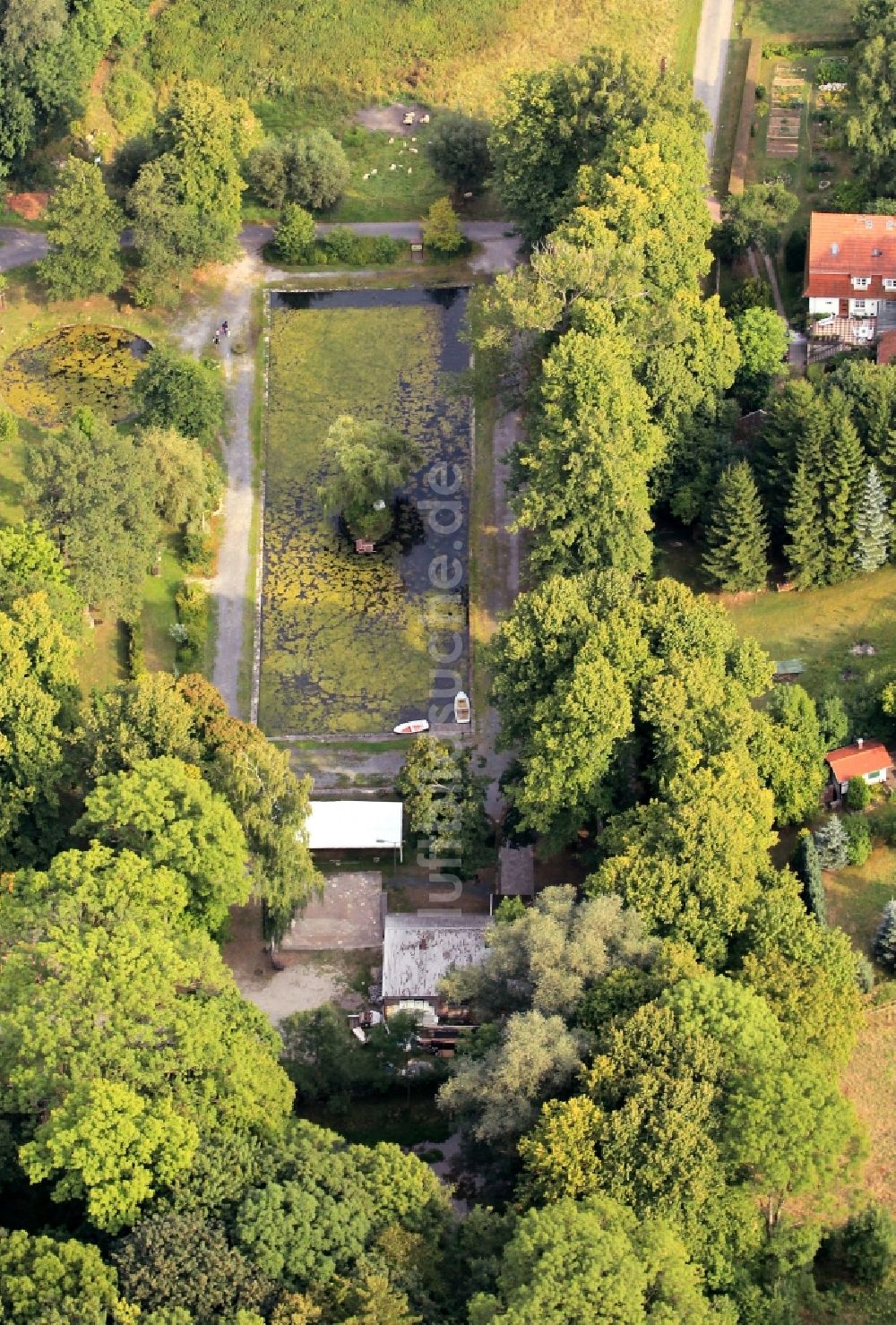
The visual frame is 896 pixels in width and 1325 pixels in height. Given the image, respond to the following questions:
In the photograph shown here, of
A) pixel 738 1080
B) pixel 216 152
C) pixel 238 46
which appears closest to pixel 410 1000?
pixel 738 1080

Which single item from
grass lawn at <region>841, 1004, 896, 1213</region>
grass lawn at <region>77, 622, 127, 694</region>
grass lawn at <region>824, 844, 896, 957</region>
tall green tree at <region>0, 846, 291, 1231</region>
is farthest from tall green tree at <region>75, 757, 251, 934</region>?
grass lawn at <region>841, 1004, 896, 1213</region>

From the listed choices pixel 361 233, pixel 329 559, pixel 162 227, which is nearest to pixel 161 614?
pixel 329 559

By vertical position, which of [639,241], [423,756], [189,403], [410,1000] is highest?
[639,241]

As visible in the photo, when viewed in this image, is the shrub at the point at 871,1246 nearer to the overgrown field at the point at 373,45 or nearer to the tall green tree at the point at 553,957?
the tall green tree at the point at 553,957

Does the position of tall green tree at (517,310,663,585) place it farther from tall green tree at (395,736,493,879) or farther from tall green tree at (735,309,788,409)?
tall green tree at (395,736,493,879)

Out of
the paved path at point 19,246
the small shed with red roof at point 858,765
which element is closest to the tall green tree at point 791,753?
the small shed with red roof at point 858,765

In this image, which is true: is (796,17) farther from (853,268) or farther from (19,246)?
(19,246)

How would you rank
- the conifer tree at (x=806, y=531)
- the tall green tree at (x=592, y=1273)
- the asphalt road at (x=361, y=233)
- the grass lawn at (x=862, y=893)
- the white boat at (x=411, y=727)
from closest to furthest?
1. the tall green tree at (x=592, y=1273)
2. the grass lawn at (x=862, y=893)
3. the white boat at (x=411, y=727)
4. the conifer tree at (x=806, y=531)
5. the asphalt road at (x=361, y=233)

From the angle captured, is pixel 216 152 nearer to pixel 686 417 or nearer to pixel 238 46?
pixel 238 46

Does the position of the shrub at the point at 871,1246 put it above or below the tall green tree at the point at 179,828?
below
